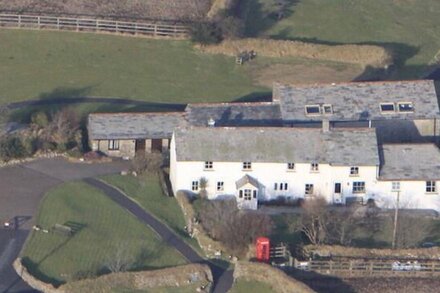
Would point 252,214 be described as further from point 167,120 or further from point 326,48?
point 326,48

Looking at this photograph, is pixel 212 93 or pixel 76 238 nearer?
pixel 76 238

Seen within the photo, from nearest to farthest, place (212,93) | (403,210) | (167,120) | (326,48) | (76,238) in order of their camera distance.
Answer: (76,238), (403,210), (167,120), (212,93), (326,48)

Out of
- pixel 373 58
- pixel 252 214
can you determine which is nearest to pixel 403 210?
pixel 252 214

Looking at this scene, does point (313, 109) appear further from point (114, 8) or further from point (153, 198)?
point (114, 8)

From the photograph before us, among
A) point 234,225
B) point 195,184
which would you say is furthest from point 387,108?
point 234,225

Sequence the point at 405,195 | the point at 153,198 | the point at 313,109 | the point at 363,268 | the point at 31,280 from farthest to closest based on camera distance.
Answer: the point at 313,109 → the point at 405,195 → the point at 153,198 → the point at 363,268 → the point at 31,280

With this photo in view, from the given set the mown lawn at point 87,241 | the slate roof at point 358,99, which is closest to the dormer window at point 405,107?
the slate roof at point 358,99
